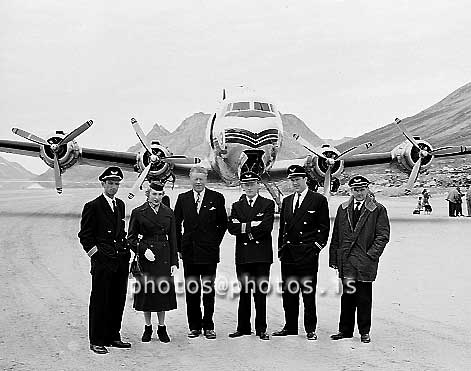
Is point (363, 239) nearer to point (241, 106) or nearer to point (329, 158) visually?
point (241, 106)

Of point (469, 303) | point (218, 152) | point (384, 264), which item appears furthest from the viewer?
point (218, 152)

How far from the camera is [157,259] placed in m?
6.90

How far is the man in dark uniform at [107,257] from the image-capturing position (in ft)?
21.7

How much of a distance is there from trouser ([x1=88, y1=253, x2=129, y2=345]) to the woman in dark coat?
204 mm

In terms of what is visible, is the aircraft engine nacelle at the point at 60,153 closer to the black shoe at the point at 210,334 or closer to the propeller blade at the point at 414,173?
the propeller blade at the point at 414,173

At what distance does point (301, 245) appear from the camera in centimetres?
723

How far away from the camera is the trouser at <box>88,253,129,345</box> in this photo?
6496mm

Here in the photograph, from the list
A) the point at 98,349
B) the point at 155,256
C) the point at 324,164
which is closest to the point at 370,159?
the point at 324,164

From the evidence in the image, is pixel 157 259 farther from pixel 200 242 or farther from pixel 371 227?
pixel 371 227

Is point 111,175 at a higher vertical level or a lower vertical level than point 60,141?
lower

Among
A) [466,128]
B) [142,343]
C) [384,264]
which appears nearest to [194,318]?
[142,343]

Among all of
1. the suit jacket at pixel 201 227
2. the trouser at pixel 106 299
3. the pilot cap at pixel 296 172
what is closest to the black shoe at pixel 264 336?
the suit jacket at pixel 201 227

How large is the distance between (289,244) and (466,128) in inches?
6724

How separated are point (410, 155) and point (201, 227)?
17994 mm
